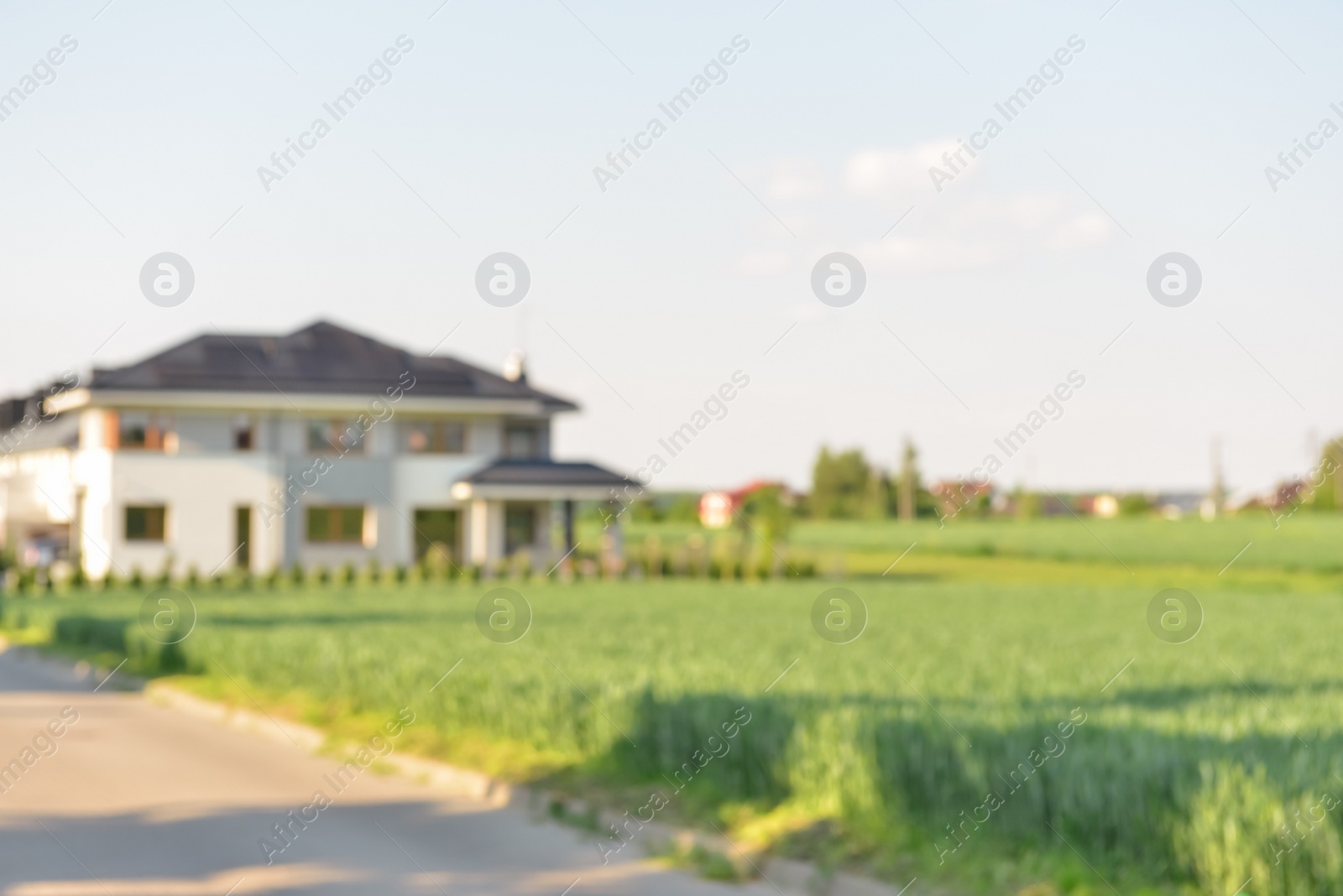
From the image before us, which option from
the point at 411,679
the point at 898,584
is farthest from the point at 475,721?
the point at 898,584

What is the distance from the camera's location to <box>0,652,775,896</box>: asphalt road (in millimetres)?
7590

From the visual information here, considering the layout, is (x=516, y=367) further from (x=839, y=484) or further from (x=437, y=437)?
(x=839, y=484)

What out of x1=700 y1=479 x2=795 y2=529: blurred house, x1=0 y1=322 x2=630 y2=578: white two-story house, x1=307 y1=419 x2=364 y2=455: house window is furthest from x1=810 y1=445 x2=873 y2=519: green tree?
x1=307 y1=419 x2=364 y2=455: house window

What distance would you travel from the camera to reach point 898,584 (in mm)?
42000

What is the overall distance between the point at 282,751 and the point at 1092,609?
2022 centimetres

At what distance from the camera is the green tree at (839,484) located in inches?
4013

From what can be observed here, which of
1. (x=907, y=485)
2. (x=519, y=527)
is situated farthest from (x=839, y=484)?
(x=519, y=527)

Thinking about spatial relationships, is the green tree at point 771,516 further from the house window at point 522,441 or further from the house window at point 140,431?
the house window at point 140,431

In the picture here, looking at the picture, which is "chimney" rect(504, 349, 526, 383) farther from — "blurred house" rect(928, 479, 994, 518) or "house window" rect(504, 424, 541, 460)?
"blurred house" rect(928, 479, 994, 518)

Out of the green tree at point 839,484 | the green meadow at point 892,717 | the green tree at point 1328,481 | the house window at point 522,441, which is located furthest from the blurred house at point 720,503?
the green meadow at point 892,717

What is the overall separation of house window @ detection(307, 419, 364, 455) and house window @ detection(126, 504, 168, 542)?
15.5 ft

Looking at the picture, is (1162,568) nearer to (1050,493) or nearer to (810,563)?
(810,563)

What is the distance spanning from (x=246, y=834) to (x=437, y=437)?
117 ft

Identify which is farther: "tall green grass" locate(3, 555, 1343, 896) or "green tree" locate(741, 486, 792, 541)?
"green tree" locate(741, 486, 792, 541)
